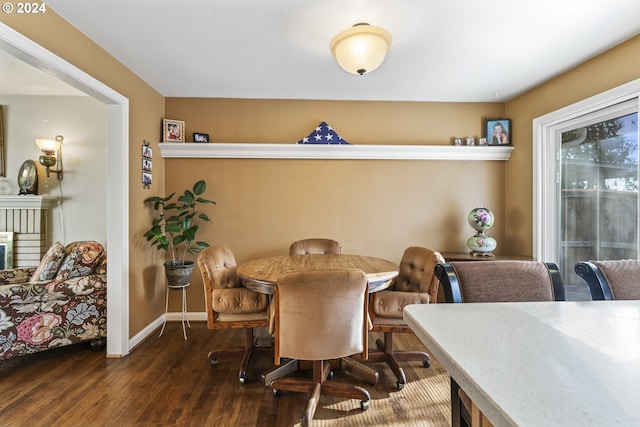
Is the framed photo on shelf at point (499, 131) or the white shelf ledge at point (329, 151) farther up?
the framed photo on shelf at point (499, 131)

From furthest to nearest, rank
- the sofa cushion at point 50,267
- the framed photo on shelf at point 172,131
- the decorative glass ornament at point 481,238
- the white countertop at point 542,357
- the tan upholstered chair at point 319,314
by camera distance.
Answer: the framed photo on shelf at point 172,131 → the decorative glass ornament at point 481,238 → the sofa cushion at point 50,267 → the tan upholstered chair at point 319,314 → the white countertop at point 542,357

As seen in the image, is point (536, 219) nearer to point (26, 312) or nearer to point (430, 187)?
point (430, 187)

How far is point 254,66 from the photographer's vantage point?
2750 mm

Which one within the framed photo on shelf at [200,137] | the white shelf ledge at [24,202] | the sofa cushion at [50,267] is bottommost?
the sofa cushion at [50,267]

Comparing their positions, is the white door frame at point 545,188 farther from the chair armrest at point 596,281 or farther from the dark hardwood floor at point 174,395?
the chair armrest at point 596,281

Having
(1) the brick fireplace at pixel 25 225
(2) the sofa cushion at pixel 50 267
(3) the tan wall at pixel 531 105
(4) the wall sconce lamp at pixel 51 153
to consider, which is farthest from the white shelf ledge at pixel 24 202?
(3) the tan wall at pixel 531 105

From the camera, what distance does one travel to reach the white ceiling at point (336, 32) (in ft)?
6.32

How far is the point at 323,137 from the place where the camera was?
11.4 feet

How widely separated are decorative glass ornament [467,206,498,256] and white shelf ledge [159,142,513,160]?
0.74m

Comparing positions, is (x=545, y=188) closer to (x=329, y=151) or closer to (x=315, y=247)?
(x=329, y=151)

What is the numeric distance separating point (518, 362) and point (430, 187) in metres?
3.16

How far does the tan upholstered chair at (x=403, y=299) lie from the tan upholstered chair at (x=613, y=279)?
0.99 metres

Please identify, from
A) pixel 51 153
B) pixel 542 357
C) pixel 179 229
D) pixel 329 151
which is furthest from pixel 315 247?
pixel 51 153

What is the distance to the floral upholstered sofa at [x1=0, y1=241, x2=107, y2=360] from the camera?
236 centimetres
